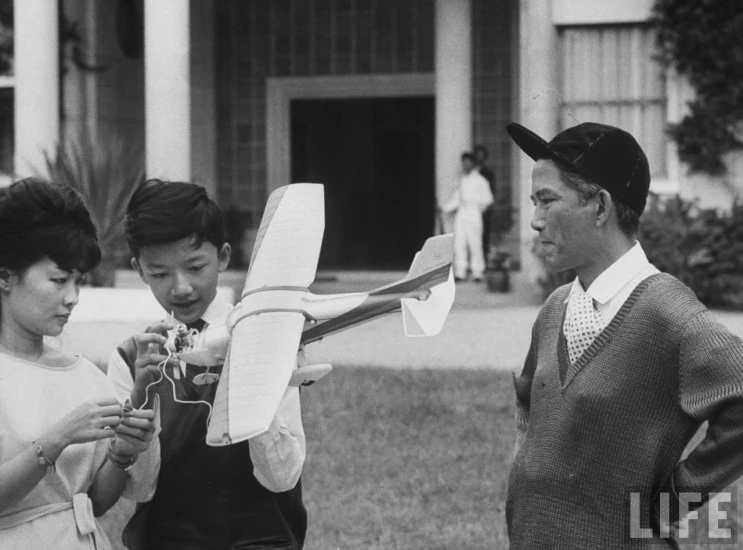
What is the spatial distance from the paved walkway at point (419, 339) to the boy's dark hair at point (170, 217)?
5055 mm

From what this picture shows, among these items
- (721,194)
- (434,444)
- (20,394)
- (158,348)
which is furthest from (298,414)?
(721,194)

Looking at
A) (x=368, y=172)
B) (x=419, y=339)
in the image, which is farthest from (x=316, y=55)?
(x=419, y=339)

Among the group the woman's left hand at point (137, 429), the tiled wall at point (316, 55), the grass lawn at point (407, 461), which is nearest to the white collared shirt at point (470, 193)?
the tiled wall at point (316, 55)

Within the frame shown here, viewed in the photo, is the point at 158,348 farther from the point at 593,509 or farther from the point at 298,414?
the point at 593,509

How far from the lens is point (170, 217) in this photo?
2498 mm

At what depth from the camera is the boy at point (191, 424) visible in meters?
2.50

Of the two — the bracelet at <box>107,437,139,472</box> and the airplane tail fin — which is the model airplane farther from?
the bracelet at <box>107,437,139,472</box>

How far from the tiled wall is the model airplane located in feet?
41.5

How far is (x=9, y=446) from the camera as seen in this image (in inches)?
93.0

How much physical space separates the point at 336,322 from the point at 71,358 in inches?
29.8

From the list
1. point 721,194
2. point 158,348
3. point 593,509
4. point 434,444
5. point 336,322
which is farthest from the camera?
point 721,194

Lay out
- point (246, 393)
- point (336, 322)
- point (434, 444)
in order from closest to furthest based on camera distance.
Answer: point (246, 393), point (336, 322), point (434, 444)

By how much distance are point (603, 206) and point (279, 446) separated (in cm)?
85

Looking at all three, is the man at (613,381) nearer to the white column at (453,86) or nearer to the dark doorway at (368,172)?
the white column at (453,86)
